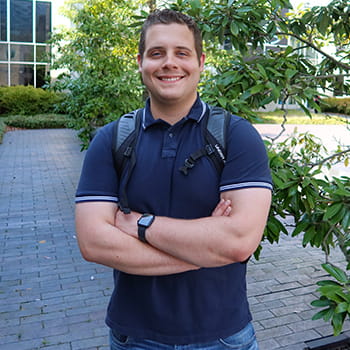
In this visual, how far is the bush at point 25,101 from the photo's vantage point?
990 inches

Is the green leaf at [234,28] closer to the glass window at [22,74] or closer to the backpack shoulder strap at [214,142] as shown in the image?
the backpack shoulder strap at [214,142]

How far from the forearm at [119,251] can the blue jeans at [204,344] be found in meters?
0.29

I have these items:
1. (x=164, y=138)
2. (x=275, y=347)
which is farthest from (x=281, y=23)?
(x=275, y=347)

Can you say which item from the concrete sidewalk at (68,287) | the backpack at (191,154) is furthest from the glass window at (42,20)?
the backpack at (191,154)

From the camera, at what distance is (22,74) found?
29500mm

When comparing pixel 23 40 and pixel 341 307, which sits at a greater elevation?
pixel 341 307

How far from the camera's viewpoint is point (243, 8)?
286 centimetres

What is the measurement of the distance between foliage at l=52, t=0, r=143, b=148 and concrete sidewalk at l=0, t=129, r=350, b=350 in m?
1.78

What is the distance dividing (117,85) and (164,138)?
19.8 ft

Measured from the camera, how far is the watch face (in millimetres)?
1844

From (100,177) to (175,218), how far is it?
0.35 m

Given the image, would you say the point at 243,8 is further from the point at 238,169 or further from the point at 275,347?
the point at 275,347

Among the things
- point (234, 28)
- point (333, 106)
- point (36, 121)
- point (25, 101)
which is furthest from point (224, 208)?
point (25, 101)

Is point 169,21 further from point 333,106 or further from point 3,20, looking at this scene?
point 3,20
